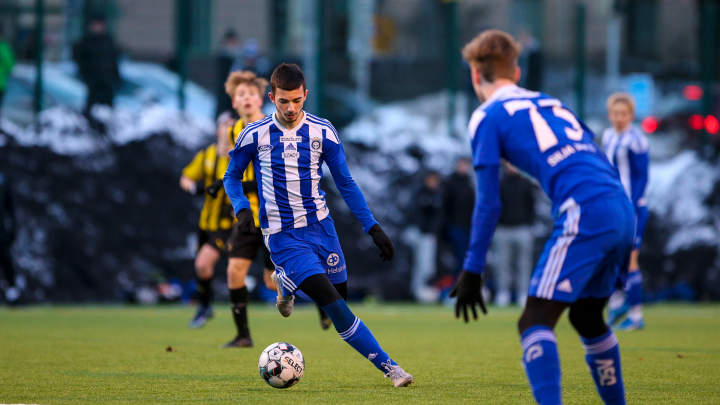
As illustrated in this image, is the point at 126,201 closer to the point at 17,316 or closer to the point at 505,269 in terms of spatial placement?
the point at 17,316

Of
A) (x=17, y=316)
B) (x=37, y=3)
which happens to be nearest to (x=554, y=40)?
(x=37, y=3)

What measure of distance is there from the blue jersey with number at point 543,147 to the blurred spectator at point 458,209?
37.5 feet

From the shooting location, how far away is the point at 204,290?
33.0 ft

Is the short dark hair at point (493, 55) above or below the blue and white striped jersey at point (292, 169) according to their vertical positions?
above

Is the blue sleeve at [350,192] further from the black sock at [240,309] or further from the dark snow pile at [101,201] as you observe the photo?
the dark snow pile at [101,201]

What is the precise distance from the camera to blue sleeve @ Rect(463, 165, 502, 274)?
3582 millimetres

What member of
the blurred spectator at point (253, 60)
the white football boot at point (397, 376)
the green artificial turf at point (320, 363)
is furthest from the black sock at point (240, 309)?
the blurred spectator at point (253, 60)

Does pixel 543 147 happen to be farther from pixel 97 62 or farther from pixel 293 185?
pixel 97 62

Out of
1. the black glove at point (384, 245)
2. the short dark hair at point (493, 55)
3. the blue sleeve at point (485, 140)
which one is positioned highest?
the short dark hair at point (493, 55)

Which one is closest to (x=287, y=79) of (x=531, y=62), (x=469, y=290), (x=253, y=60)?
(x=469, y=290)

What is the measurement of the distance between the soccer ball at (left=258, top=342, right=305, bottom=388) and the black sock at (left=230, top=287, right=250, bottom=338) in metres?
2.22

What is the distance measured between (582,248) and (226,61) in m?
13.3

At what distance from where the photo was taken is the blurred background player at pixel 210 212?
906 cm

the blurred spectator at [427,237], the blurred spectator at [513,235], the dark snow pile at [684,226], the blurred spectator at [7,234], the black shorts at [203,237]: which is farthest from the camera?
the dark snow pile at [684,226]
